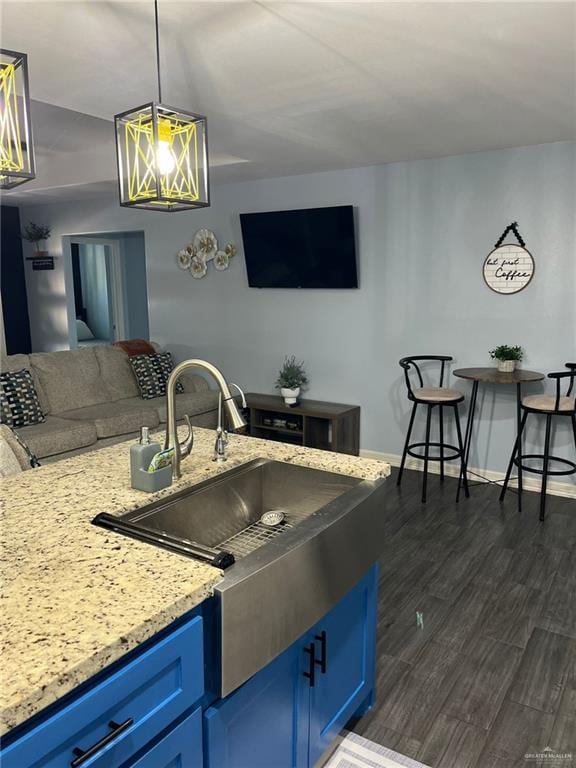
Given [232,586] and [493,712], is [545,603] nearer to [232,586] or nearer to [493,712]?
[493,712]

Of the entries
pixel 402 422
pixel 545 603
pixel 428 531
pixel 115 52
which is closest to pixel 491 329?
pixel 402 422

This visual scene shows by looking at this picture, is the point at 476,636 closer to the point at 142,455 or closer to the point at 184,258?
the point at 142,455

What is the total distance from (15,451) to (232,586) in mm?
1581

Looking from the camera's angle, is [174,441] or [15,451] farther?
[15,451]

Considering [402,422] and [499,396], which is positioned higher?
[499,396]

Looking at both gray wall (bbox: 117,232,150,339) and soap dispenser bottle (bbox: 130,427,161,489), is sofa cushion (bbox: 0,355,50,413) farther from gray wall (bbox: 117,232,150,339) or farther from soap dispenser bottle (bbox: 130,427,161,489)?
soap dispenser bottle (bbox: 130,427,161,489)

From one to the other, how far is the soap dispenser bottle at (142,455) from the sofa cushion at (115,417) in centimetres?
295

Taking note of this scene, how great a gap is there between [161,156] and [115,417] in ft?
10.9

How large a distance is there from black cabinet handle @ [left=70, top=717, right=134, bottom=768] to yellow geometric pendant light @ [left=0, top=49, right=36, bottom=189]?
1.31 metres

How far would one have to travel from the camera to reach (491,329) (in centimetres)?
435

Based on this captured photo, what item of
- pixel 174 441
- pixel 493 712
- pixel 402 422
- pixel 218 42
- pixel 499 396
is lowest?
pixel 493 712

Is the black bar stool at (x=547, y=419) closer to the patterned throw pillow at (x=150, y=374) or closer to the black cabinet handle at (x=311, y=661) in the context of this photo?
the black cabinet handle at (x=311, y=661)

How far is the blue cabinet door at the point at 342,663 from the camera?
1.71m

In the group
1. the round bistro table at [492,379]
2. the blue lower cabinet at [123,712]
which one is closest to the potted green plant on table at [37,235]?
the round bistro table at [492,379]
